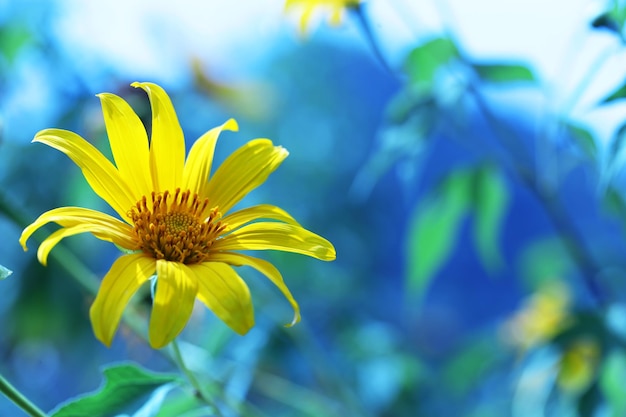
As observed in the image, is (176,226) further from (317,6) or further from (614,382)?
(614,382)

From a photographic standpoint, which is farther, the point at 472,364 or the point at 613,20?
the point at 472,364

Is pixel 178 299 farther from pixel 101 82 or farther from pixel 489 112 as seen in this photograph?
pixel 101 82

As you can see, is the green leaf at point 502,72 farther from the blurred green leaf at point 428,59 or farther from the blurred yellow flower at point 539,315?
the blurred yellow flower at point 539,315

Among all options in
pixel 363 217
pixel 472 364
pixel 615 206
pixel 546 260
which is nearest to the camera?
pixel 615 206

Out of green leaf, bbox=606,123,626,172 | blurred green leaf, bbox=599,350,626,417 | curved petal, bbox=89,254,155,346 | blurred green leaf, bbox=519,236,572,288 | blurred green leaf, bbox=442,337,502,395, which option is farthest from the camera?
Answer: blurred green leaf, bbox=519,236,572,288

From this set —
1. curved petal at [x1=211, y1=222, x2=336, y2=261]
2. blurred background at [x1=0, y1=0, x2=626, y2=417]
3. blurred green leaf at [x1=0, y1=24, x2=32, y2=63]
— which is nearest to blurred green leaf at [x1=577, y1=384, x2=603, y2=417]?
blurred background at [x1=0, y1=0, x2=626, y2=417]

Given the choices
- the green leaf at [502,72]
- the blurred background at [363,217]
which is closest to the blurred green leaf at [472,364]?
the blurred background at [363,217]

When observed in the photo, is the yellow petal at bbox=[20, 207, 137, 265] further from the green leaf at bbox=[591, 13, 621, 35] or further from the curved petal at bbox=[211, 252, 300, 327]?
the green leaf at bbox=[591, 13, 621, 35]

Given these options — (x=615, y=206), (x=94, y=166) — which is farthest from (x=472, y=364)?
(x=94, y=166)
